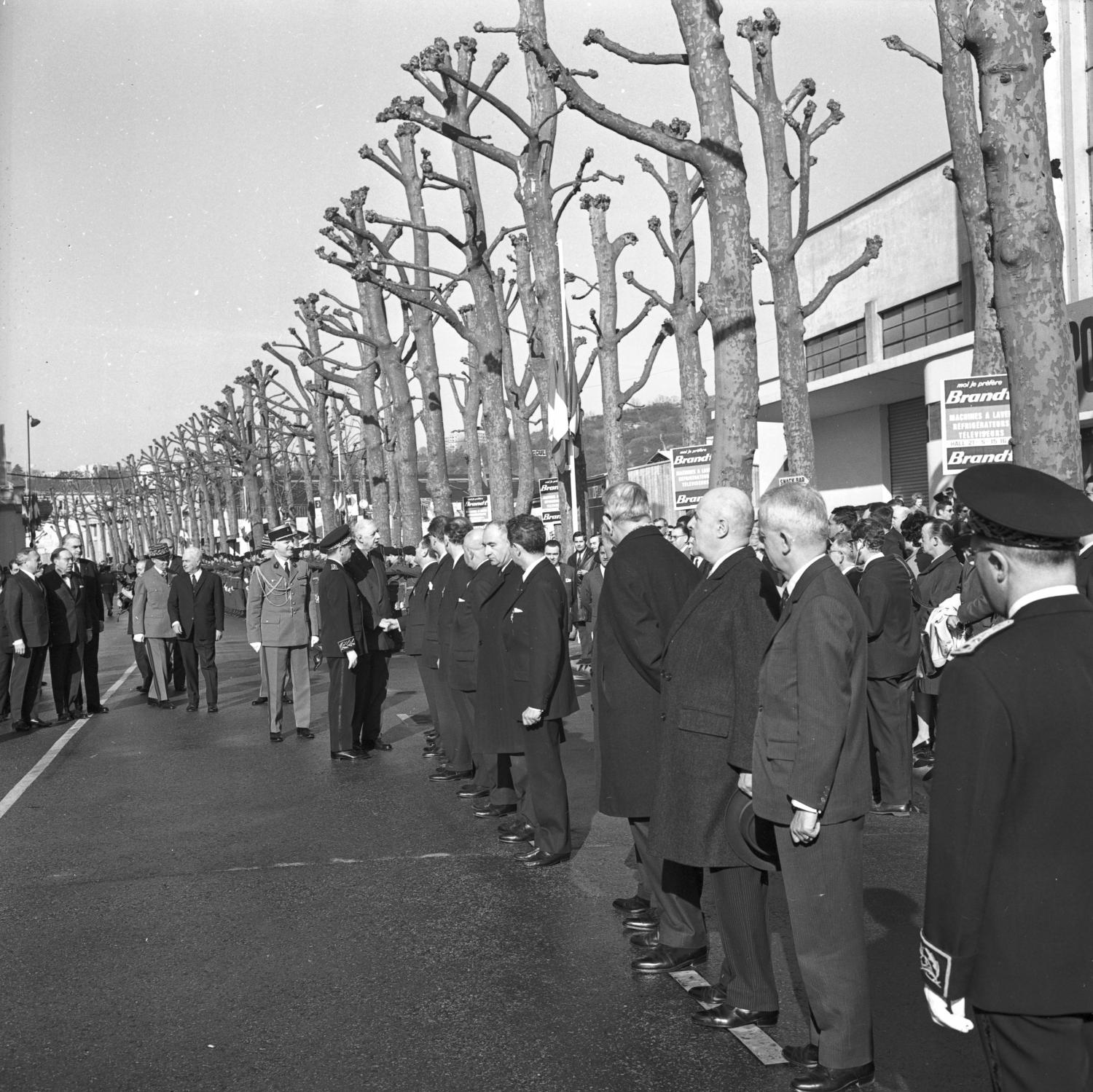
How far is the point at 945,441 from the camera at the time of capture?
1161 centimetres

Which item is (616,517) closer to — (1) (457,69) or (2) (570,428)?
(2) (570,428)

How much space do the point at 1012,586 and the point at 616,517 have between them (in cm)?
352

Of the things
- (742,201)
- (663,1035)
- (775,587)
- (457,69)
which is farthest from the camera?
(457,69)

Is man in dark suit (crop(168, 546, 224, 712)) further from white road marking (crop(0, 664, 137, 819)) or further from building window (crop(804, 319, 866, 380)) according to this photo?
building window (crop(804, 319, 866, 380))

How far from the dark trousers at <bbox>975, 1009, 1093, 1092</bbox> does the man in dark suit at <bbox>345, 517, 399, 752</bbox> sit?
943 centimetres

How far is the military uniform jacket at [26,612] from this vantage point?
49.3 ft

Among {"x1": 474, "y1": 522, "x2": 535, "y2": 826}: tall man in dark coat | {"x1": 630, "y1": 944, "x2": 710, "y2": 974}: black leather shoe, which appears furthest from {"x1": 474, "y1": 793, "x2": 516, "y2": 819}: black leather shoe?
{"x1": 630, "y1": 944, "x2": 710, "y2": 974}: black leather shoe

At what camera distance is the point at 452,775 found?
10.5 m

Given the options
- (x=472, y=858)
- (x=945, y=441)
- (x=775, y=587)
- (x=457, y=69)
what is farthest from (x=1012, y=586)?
(x=457, y=69)

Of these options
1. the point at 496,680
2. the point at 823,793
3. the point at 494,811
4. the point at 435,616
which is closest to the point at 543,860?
the point at 496,680

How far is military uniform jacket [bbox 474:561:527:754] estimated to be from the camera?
26.9 feet

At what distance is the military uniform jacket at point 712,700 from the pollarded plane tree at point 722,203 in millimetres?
6361

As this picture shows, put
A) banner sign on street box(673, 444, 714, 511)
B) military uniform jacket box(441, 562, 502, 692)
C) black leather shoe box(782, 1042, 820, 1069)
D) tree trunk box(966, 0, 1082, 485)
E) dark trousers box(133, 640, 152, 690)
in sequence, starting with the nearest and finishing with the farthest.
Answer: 1. black leather shoe box(782, 1042, 820, 1069)
2. tree trunk box(966, 0, 1082, 485)
3. military uniform jacket box(441, 562, 502, 692)
4. banner sign on street box(673, 444, 714, 511)
5. dark trousers box(133, 640, 152, 690)

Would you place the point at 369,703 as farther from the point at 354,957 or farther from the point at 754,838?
the point at 754,838
